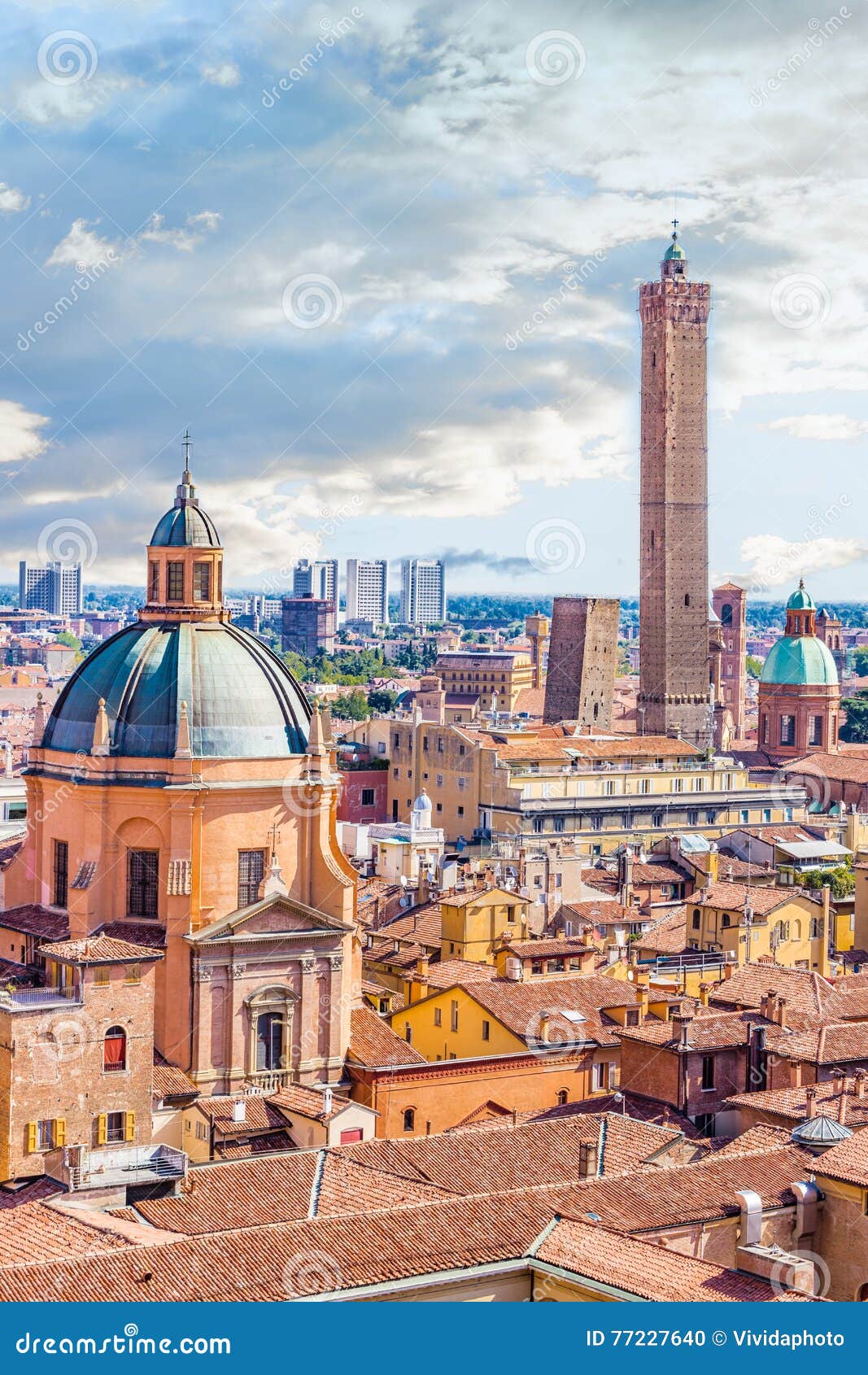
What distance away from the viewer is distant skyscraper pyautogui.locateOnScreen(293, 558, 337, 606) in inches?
5502

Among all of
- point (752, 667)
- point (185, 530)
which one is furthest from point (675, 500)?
point (752, 667)

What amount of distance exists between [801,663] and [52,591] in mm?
71837

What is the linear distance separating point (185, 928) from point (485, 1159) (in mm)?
4085

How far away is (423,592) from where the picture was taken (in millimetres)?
170750

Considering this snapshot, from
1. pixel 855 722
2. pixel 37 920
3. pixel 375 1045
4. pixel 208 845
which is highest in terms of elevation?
pixel 855 722

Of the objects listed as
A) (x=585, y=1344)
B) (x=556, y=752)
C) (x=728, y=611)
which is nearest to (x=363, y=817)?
(x=556, y=752)

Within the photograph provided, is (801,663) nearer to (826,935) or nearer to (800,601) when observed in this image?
(800,601)

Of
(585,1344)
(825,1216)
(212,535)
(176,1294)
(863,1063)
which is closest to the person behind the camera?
(585,1344)

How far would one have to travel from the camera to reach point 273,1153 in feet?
55.4

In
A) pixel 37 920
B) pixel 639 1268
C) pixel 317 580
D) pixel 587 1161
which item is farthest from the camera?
pixel 317 580

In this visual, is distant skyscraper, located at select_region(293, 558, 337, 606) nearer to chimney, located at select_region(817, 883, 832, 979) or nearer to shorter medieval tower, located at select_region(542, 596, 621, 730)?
shorter medieval tower, located at select_region(542, 596, 621, 730)

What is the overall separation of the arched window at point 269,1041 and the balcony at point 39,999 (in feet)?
9.23

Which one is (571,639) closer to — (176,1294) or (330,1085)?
(330,1085)

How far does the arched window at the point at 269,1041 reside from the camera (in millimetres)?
19062
